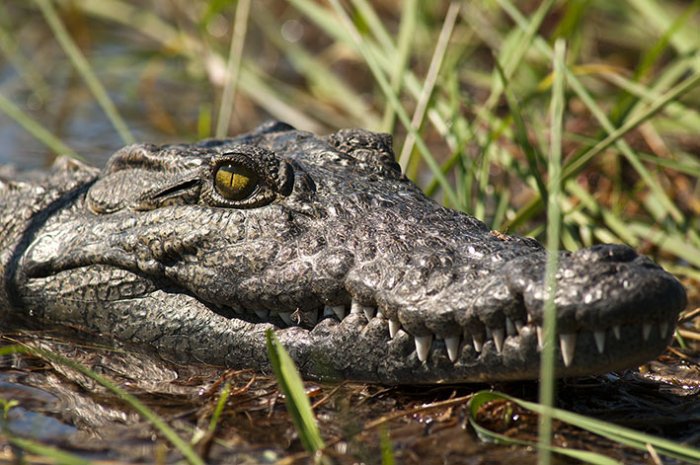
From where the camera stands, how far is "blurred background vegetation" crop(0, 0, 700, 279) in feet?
18.5

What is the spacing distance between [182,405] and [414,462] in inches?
38.2

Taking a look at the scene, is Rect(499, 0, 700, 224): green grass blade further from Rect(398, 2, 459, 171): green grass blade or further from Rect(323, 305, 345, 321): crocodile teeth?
Rect(323, 305, 345, 321): crocodile teeth

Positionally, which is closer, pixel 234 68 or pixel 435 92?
pixel 435 92

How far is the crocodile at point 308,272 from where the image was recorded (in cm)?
328

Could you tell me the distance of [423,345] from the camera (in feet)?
11.6

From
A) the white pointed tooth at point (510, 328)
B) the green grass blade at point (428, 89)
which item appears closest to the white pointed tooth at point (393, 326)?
the white pointed tooth at point (510, 328)

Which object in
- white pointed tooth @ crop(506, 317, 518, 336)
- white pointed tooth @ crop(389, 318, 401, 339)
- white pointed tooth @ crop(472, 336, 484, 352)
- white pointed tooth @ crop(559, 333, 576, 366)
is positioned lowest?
white pointed tooth @ crop(559, 333, 576, 366)

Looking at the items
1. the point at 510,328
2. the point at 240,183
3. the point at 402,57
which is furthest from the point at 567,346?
the point at 402,57

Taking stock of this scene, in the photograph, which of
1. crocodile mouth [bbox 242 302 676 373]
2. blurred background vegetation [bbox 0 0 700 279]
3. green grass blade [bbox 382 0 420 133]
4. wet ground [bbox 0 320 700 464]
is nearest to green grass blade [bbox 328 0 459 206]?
blurred background vegetation [bbox 0 0 700 279]

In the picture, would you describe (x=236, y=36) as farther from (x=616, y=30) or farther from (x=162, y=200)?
(x=616, y=30)

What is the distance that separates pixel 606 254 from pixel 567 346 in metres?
0.32

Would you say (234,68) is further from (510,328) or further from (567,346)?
(567,346)

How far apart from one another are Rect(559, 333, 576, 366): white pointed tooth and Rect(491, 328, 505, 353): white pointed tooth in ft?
0.65

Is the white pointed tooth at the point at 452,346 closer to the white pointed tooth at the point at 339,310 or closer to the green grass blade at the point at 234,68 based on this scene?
the white pointed tooth at the point at 339,310
